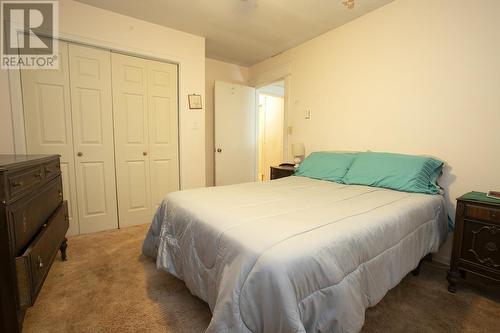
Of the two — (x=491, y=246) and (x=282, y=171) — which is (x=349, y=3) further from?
(x=491, y=246)

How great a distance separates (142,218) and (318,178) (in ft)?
7.31

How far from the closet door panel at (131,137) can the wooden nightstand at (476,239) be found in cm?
309

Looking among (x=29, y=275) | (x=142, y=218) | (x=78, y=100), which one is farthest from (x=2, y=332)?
(x=78, y=100)

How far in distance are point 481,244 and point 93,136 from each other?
355 centimetres

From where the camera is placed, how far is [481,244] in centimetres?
156

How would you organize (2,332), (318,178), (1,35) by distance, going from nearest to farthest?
(2,332), (1,35), (318,178)

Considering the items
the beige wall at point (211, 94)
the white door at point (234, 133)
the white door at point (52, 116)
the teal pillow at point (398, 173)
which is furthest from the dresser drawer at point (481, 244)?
the white door at point (52, 116)

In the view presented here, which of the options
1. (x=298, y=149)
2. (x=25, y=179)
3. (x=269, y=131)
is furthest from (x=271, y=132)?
(x=25, y=179)

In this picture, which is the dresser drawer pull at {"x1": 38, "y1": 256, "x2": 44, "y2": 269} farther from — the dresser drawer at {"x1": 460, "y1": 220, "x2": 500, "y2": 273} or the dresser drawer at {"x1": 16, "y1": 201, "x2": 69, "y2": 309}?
the dresser drawer at {"x1": 460, "y1": 220, "x2": 500, "y2": 273}

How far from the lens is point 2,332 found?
3.39ft

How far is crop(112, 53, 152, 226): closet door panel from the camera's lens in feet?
9.05

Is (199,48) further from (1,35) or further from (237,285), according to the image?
(237,285)

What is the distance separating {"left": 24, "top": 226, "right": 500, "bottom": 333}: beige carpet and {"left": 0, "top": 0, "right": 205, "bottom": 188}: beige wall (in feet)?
4.93

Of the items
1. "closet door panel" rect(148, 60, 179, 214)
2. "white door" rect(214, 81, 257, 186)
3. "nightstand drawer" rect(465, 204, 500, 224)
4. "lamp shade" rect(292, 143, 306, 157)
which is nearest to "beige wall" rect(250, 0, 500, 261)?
"lamp shade" rect(292, 143, 306, 157)
